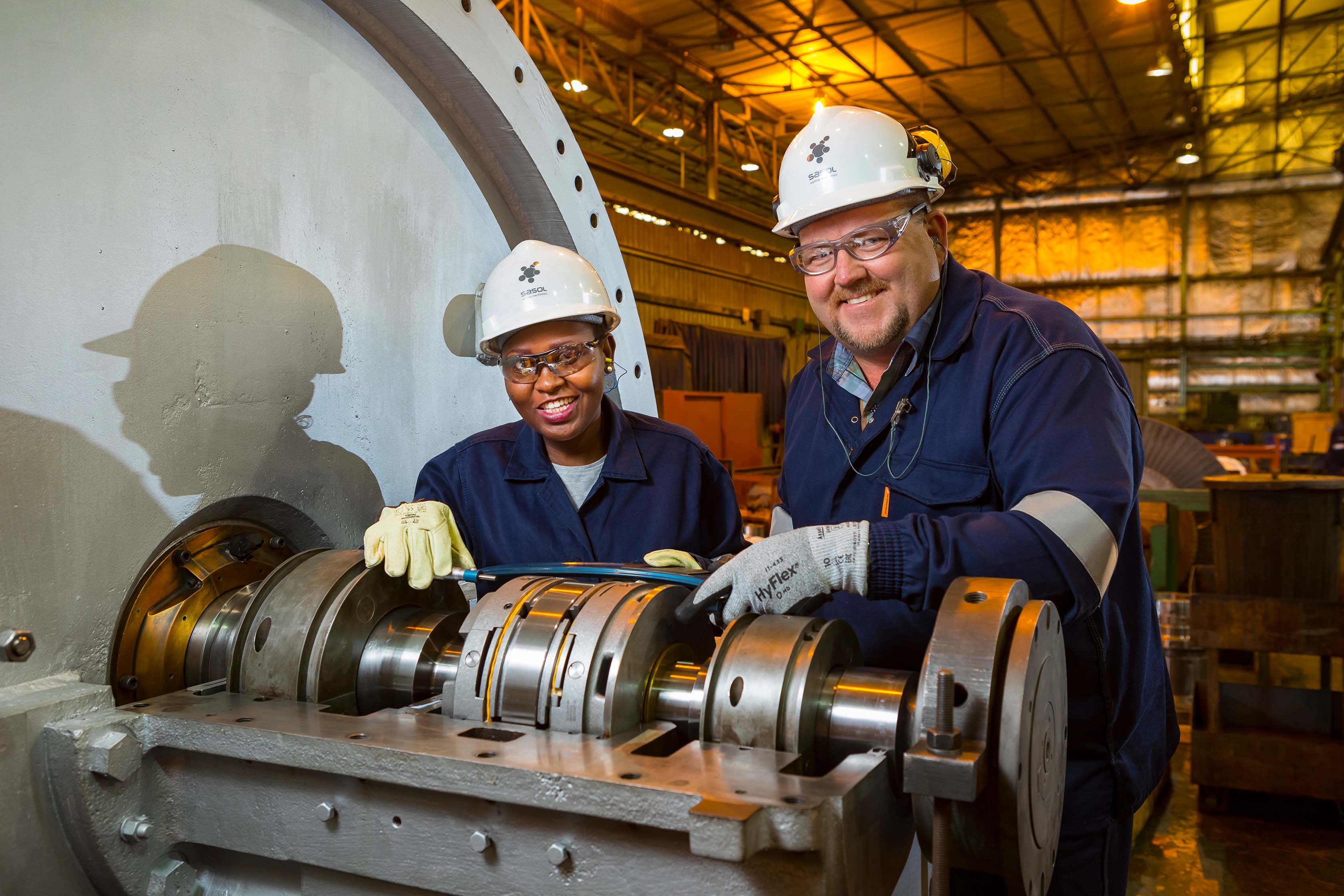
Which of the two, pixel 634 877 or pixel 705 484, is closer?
pixel 634 877

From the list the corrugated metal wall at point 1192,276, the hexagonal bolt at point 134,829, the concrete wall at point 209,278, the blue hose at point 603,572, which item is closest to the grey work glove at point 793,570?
the blue hose at point 603,572

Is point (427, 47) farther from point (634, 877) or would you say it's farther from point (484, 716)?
point (634, 877)

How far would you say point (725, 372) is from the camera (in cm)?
1308

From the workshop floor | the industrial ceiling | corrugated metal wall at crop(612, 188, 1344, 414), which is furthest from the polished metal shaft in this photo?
corrugated metal wall at crop(612, 188, 1344, 414)

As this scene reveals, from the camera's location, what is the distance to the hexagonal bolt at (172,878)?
135 centimetres

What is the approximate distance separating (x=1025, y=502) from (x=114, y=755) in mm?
1224

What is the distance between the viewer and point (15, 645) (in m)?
1.31

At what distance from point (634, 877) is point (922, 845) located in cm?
32

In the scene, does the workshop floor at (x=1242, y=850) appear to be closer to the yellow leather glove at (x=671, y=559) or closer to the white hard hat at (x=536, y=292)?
the yellow leather glove at (x=671, y=559)

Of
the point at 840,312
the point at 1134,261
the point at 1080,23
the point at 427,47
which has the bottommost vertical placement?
the point at 840,312

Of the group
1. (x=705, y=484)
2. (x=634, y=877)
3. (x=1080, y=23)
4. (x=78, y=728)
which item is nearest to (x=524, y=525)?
(x=705, y=484)

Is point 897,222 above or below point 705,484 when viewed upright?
above

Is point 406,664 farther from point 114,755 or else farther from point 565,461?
point 565,461

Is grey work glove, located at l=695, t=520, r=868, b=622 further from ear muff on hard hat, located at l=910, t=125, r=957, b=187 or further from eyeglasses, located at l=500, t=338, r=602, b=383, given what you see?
eyeglasses, located at l=500, t=338, r=602, b=383
